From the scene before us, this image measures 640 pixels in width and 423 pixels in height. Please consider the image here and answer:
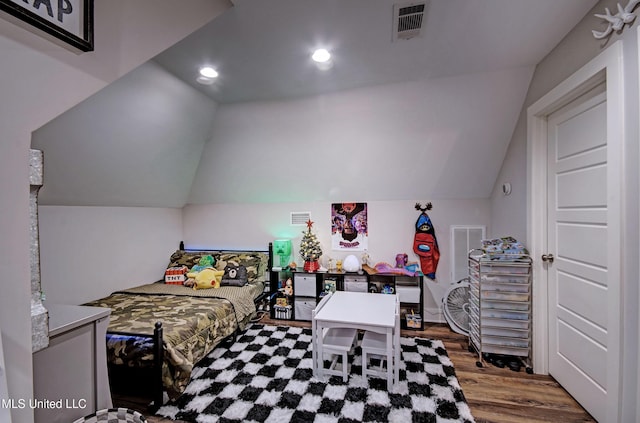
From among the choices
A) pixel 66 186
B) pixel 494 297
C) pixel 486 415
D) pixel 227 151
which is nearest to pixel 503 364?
pixel 494 297

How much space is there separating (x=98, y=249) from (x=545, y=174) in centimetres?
460

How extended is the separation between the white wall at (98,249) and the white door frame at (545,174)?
14.6 feet

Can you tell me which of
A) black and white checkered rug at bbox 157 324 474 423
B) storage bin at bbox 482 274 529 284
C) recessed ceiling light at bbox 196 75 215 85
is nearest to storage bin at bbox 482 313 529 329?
storage bin at bbox 482 274 529 284

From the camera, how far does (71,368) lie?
1190 millimetres

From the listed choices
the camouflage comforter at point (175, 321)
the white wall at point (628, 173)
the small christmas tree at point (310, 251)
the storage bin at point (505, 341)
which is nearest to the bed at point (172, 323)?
the camouflage comforter at point (175, 321)

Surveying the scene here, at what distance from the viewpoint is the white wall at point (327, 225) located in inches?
146

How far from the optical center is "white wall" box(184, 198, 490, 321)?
12.2 feet

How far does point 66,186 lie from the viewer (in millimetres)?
2729

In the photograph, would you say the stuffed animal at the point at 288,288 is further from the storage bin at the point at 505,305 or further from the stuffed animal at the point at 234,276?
the storage bin at the point at 505,305

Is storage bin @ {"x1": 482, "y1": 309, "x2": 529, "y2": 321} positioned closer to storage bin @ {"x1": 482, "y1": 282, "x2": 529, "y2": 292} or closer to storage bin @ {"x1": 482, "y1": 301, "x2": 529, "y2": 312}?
storage bin @ {"x1": 482, "y1": 301, "x2": 529, "y2": 312}

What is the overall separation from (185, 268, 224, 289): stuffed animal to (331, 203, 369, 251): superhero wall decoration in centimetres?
160

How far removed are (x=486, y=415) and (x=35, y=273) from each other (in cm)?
264

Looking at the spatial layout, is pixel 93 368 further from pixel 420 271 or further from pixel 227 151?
pixel 420 271

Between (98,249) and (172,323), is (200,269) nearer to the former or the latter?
(98,249)
